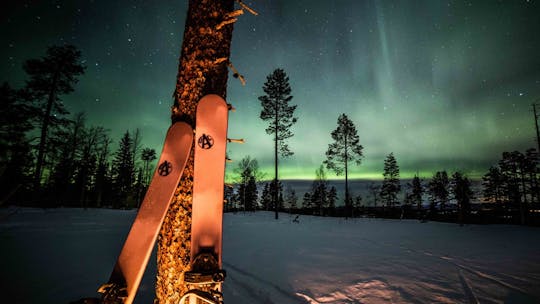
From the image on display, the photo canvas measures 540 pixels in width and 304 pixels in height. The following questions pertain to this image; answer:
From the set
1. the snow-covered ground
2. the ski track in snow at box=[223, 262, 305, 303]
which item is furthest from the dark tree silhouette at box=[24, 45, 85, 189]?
the ski track in snow at box=[223, 262, 305, 303]

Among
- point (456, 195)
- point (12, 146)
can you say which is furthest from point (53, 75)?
point (456, 195)

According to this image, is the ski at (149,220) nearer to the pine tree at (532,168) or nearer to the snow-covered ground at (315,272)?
the snow-covered ground at (315,272)

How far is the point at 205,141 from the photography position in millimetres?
2062

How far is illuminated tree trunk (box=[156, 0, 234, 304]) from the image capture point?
6.57 feet

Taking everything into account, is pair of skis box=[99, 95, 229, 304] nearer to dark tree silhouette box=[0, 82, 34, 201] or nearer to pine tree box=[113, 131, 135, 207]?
dark tree silhouette box=[0, 82, 34, 201]

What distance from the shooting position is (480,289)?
13.0 ft

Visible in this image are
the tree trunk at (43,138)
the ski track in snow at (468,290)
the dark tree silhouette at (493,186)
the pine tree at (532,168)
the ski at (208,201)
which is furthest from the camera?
the dark tree silhouette at (493,186)

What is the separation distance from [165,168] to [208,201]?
1.95 ft

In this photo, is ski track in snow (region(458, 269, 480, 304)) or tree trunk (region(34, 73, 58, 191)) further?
tree trunk (region(34, 73, 58, 191))

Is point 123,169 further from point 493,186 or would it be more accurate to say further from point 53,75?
point 493,186

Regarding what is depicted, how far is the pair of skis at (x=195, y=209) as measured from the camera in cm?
176

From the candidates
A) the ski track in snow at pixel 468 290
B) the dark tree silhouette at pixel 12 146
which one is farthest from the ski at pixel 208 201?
the ski track in snow at pixel 468 290

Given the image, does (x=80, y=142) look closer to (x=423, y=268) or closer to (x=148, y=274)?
(x=148, y=274)

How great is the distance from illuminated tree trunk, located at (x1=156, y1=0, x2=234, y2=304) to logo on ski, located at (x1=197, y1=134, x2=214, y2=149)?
206 millimetres
